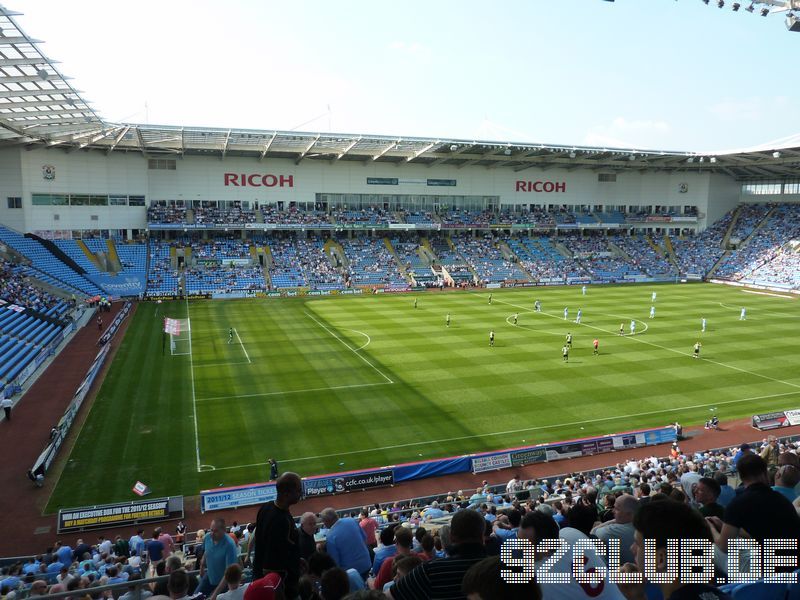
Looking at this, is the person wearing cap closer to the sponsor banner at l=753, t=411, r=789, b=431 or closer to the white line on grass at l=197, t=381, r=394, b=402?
the white line on grass at l=197, t=381, r=394, b=402

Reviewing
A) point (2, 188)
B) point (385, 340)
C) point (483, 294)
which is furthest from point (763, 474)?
point (2, 188)

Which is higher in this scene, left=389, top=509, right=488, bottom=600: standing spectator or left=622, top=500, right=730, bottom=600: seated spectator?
left=622, top=500, right=730, bottom=600: seated spectator

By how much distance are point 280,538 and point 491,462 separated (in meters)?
16.6

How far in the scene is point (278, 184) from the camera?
70438 millimetres

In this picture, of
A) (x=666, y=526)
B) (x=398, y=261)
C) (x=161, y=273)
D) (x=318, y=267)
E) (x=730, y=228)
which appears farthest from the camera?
(x=730, y=228)

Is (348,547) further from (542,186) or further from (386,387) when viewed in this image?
(542,186)

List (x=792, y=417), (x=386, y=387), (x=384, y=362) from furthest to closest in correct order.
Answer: (x=384, y=362), (x=386, y=387), (x=792, y=417)

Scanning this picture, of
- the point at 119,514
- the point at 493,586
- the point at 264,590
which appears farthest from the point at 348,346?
the point at 493,586

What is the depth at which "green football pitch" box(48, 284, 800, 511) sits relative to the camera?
22234 mm

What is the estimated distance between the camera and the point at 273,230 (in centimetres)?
7106

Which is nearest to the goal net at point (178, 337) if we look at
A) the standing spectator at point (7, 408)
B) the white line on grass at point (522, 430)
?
the standing spectator at point (7, 408)

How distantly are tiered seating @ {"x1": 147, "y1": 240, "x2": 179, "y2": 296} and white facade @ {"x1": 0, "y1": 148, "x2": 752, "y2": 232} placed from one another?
4.24 metres

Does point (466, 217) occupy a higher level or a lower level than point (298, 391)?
higher

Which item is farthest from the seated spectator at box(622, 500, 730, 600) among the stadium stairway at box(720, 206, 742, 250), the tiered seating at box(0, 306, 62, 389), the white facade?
the stadium stairway at box(720, 206, 742, 250)
